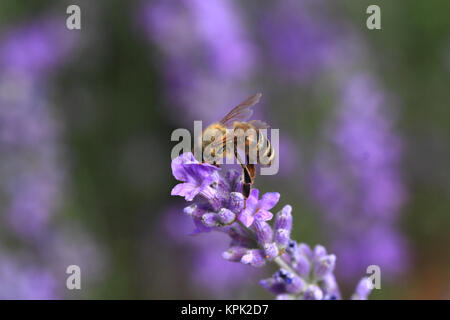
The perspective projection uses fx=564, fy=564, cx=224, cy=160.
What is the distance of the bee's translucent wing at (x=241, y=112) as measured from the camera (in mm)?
2420

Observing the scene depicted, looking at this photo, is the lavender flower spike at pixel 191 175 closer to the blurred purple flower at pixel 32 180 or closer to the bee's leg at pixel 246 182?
the bee's leg at pixel 246 182

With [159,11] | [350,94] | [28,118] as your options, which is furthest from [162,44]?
[350,94]

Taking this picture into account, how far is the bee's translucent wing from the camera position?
7.94 ft

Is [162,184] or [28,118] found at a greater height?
[28,118]

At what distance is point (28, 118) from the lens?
4.57 m

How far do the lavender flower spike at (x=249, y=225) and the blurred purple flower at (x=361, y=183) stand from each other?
1.88 m

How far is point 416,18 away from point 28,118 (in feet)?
13.1

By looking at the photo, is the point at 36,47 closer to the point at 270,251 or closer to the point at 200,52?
the point at 200,52

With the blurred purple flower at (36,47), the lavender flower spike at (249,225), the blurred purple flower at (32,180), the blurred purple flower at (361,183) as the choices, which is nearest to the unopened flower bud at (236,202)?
the lavender flower spike at (249,225)

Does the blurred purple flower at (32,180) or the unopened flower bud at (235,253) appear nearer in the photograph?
the unopened flower bud at (235,253)

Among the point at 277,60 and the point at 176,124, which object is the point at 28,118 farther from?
the point at 277,60

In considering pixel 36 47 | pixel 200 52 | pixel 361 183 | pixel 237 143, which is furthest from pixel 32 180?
pixel 237 143

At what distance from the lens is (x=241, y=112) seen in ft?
7.98

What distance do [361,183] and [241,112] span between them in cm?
229
